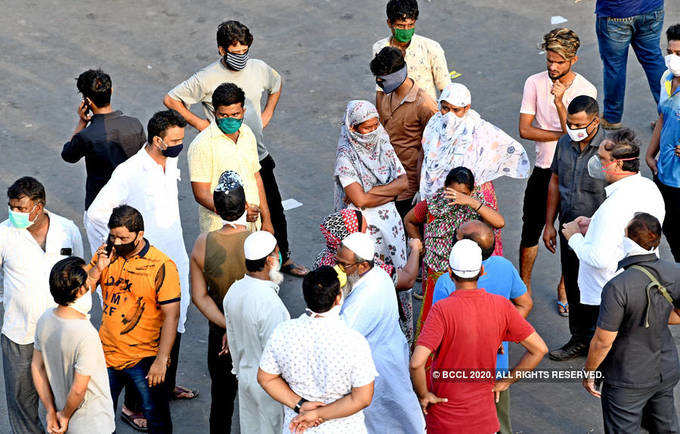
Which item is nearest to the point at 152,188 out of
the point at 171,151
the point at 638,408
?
the point at 171,151

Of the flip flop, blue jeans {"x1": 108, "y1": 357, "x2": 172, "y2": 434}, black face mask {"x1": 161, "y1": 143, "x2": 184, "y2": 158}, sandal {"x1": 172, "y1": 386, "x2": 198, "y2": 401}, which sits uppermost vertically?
black face mask {"x1": 161, "y1": 143, "x2": 184, "y2": 158}

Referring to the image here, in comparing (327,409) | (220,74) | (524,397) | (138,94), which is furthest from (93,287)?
(138,94)

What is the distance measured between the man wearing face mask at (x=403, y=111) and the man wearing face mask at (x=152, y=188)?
5.25 feet

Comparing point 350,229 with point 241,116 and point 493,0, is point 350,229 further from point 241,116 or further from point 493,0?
point 493,0

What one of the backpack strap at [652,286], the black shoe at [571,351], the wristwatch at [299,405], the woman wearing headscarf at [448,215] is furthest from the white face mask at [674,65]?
the wristwatch at [299,405]

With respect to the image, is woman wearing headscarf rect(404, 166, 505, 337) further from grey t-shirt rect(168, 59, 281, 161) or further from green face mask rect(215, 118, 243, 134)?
grey t-shirt rect(168, 59, 281, 161)

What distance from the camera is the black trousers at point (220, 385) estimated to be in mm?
5570

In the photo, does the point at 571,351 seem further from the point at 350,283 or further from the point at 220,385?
the point at 220,385

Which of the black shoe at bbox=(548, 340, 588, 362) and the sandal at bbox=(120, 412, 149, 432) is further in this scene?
the black shoe at bbox=(548, 340, 588, 362)

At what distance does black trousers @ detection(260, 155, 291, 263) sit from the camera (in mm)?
7398

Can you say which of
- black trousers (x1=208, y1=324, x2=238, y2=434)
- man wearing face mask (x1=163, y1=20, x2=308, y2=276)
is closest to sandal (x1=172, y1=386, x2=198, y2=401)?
black trousers (x1=208, y1=324, x2=238, y2=434)

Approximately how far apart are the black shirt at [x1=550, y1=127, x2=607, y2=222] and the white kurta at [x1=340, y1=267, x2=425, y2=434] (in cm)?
175

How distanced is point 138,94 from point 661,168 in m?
5.79

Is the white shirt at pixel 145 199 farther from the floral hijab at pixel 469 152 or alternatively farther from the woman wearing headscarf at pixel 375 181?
the floral hijab at pixel 469 152
